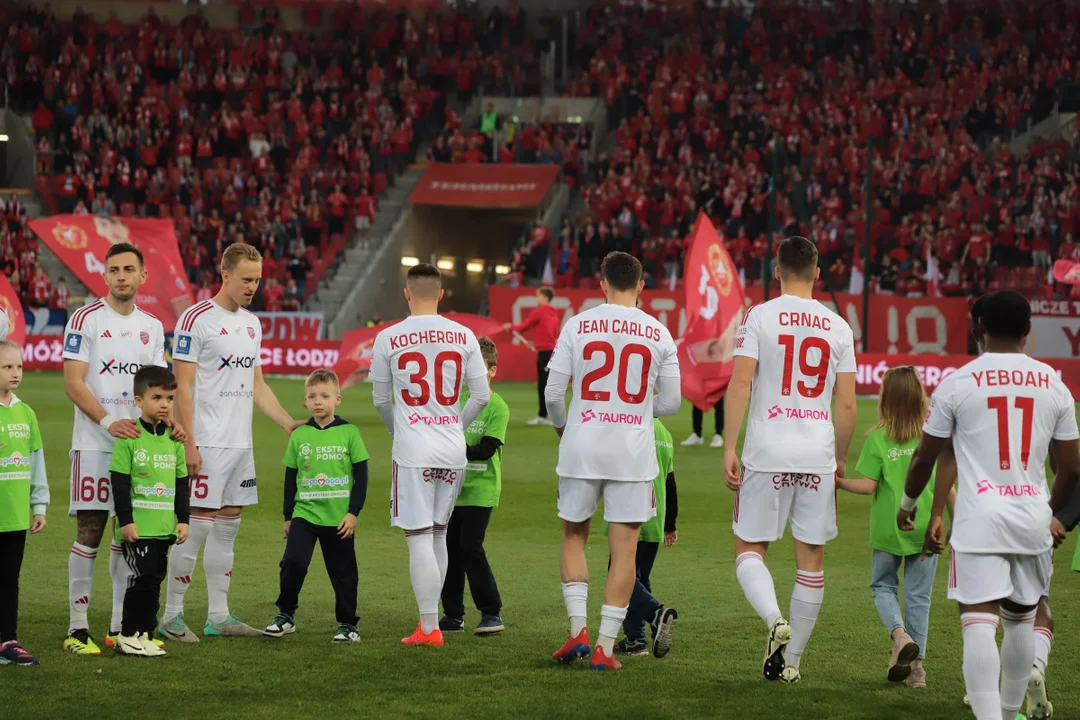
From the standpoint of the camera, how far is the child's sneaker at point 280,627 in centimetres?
740

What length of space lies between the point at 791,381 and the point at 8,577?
3943 millimetres

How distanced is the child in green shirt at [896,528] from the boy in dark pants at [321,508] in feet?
8.76

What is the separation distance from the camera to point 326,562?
7.41 meters

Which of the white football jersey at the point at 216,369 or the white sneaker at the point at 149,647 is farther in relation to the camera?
the white football jersey at the point at 216,369

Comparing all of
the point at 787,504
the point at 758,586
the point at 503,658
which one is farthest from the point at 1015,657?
the point at 503,658

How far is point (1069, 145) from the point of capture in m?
32.4

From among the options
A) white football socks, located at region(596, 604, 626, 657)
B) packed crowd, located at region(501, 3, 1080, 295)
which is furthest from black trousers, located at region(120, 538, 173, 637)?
packed crowd, located at region(501, 3, 1080, 295)

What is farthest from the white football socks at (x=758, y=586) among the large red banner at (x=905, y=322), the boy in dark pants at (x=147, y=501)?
the large red banner at (x=905, y=322)

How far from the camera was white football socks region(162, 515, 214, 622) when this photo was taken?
7.28 metres

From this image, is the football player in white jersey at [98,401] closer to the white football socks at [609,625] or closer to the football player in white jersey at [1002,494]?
the white football socks at [609,625]

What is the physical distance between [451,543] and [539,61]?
35.9 metres

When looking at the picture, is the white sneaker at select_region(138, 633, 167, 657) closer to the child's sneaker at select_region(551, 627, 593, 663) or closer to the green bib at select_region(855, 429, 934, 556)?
the child's sneaker at select_region(551, 627, 593, 663)

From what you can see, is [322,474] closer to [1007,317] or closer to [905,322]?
[1007,317]

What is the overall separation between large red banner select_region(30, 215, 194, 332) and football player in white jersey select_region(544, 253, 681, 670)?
15.2 meters
